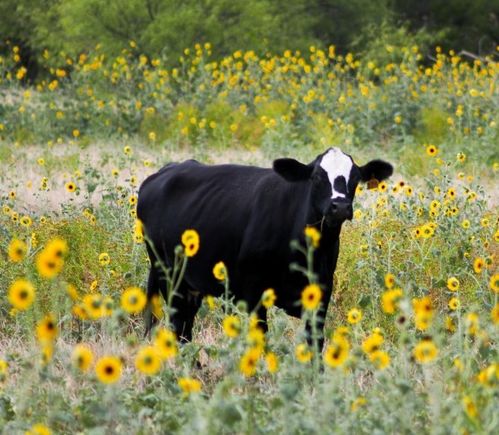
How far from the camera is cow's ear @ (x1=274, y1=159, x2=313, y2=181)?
206 inches

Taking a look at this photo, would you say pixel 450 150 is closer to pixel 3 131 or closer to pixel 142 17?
pixel 3 131

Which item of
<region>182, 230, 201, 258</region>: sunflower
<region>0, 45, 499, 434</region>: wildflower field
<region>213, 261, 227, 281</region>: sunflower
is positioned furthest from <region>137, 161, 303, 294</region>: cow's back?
<region>182, 230, 201, 258</region>: sunflower

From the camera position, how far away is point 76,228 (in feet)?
23.0

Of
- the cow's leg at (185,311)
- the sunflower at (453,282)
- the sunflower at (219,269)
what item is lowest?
the cow's leg at (185,311)

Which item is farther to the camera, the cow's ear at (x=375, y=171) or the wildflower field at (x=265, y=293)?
the cow's ear at (x=375, y=171)

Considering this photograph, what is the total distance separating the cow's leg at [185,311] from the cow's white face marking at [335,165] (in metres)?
1.38

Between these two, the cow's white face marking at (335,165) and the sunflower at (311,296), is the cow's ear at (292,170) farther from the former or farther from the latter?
the sunflower at (311,296)

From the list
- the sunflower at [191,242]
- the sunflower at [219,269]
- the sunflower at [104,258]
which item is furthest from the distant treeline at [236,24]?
the sunflower at [191,242]

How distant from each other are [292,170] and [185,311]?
1.30 m

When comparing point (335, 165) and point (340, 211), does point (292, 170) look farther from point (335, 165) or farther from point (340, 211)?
point (340, 211)

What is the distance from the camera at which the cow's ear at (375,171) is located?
5469 mm

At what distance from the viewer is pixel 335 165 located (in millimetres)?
5098

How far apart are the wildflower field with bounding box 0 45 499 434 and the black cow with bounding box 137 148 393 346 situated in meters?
0.14

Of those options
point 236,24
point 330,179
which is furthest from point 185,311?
point 236,24
